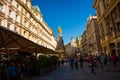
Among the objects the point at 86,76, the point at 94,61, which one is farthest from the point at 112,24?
the point at 86,76

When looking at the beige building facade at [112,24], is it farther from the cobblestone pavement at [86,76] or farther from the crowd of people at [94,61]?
the cobblestone pavement at [86,76]

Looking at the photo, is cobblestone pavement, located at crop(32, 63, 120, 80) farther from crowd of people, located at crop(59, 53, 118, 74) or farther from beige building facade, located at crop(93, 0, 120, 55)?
beige building facade, located at crop(93, 0, 120, 55)

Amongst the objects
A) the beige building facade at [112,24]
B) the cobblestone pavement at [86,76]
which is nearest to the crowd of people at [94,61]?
the cobblestone pavement at [86,76]

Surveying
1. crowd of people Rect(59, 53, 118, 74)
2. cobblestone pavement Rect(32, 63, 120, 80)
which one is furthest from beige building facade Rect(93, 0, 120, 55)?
cobblestone pavement Rect(32, 63, 120, 80)

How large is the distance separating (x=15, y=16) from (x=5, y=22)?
4.80m

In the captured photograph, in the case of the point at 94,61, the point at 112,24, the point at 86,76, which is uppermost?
the point at 112,24

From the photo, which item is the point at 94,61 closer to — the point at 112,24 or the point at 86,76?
the point at 86,76

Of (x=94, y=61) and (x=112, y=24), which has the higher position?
(x=112, y=24)

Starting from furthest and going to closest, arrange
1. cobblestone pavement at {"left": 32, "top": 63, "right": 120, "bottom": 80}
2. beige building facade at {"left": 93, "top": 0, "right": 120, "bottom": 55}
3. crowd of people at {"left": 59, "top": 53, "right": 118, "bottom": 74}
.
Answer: beige building facade at {"left": 93, "top": 0, "right": 120, "bottom": 55} < crowd of people at {"left": 59, "top": 53, "right": 118, "bottom": 74} < cobblestone pavement at {"left": 32, "top": 63, "right": 120, "bottom": 80}

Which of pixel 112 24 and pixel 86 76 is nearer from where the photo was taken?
pixel 86 76

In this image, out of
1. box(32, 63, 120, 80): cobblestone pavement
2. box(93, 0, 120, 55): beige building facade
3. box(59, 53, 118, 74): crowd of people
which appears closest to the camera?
box(32, 63, 120, 80): cobblestone pavement

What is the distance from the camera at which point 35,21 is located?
45.6 m

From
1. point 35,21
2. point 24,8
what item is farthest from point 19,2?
point 35,21

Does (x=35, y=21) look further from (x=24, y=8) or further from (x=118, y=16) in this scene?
Answer: (x=118, y=16)
